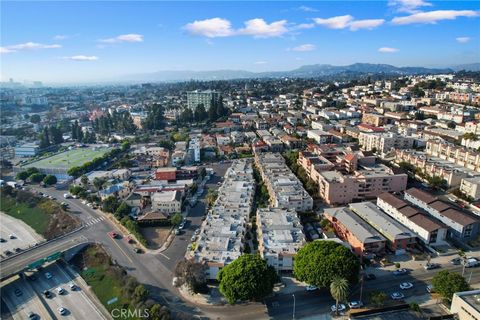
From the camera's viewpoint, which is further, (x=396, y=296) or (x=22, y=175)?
(x=22, y=175)

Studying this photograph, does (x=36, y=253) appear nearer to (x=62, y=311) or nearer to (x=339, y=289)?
(x=62, y=311)

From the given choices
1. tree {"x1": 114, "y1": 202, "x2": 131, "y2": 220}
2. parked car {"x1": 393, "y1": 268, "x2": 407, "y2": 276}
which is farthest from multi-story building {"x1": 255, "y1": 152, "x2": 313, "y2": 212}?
tree {"x1": 114, "y1": 202, "x2": 131, "y2": 220}

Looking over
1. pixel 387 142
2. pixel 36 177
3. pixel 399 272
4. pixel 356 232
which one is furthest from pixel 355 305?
pixel 36 177

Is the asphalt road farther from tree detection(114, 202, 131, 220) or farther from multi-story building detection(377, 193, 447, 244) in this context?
tree detection(114, 202, 131, 220)

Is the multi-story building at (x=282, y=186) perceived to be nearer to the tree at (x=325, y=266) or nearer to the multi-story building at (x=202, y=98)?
the tree at (x=325, y=266)

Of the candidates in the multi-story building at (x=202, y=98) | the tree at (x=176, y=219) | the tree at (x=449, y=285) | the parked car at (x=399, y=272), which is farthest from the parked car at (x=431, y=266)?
the multi-story building at (x=202, y=98)
